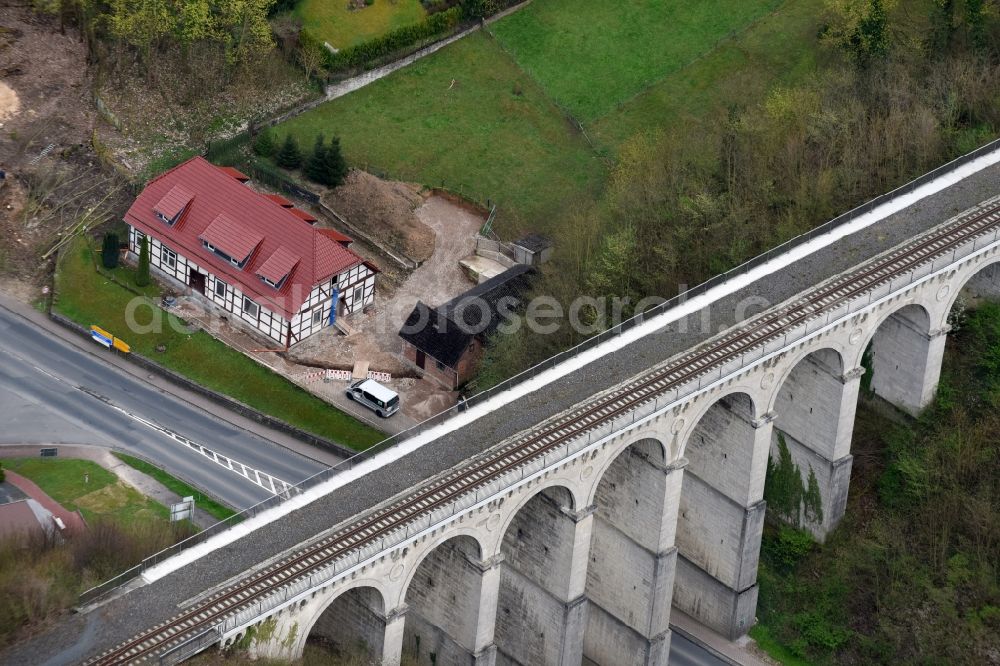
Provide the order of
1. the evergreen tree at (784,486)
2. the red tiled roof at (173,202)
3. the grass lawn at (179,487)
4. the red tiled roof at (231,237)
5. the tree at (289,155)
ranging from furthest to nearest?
the tree at (289,155)
the red tiled roof at (173,202)
the red tiled roof at (231,237)
the evergreen tree at (784,486)
the grass lawn at (179,487)

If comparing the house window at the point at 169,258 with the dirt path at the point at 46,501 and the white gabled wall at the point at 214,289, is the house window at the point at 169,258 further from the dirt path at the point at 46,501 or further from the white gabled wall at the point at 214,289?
the dirt path at the point at 46,501

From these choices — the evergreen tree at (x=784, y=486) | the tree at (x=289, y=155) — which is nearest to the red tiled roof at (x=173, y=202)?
the tree at (x=289, y=155)

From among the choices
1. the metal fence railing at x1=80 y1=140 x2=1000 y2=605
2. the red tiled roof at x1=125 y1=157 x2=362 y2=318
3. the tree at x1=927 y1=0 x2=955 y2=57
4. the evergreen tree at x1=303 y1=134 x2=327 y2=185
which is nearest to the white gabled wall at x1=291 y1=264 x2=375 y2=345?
the red tiled roof at x1=125 y1=157 x2=362 y2=318

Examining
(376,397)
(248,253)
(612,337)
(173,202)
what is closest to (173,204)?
(173,202)

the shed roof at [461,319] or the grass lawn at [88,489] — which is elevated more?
the shed roof at [461,319]

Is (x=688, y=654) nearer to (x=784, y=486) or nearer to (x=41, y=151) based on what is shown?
(x=784, y=486)

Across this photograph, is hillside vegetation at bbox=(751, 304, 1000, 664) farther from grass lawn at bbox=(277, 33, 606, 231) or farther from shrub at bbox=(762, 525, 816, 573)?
grass lawn at bbox=(277, 33, 606, 231)

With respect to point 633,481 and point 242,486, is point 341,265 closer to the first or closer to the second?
point 242,486

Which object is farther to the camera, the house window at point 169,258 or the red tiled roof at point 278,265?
the house window at point 169,258
